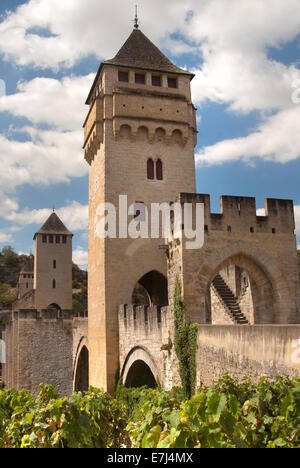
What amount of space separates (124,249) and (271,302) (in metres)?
6.71

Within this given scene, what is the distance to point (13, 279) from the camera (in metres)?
77.6

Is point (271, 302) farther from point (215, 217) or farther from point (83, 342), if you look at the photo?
point (83, 342)

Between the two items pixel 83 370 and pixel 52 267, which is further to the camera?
pixel 52 267

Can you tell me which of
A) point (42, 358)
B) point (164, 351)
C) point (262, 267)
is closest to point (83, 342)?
point (42, 358)

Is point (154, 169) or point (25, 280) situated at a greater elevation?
point (154, 169)

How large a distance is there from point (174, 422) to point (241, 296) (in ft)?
38.9

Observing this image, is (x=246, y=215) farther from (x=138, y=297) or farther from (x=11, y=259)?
(x=11, y=259)

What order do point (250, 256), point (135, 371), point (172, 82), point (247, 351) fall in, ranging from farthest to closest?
point (172, 82) < point (135, 371) < point (250, 256) < point (247, 351)

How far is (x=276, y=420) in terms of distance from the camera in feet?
14.8

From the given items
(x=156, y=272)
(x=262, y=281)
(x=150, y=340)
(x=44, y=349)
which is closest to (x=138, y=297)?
(x=44, y=349)

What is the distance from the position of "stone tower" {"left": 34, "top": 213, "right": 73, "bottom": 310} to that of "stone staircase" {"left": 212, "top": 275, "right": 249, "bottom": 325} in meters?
33.9

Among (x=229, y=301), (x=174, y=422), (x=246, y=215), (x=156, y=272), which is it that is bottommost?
(x=174, y=422)

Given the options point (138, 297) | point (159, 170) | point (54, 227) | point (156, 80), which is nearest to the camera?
point (159, 170)

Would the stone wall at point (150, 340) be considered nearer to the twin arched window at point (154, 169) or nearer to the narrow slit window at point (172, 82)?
the twin arched window at point (154, 169)
